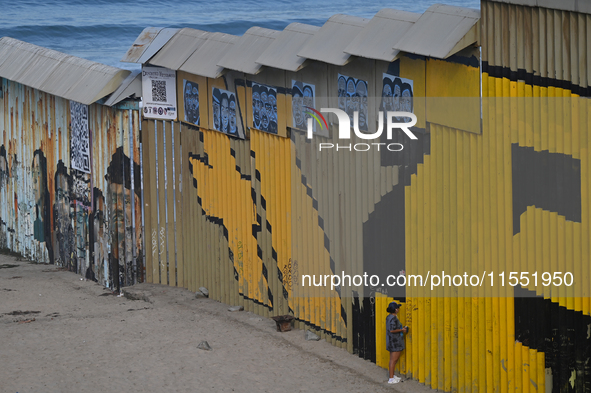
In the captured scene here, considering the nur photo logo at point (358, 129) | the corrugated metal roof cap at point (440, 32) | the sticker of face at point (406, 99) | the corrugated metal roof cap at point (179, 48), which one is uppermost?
the corrugated metal roof cap at point (179, 48)

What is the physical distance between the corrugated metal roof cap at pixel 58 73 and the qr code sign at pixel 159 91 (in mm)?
662

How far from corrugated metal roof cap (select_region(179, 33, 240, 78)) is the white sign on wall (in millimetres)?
795

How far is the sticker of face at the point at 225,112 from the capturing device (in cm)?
1235

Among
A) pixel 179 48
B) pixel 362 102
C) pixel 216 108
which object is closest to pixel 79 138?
pixel 179 48

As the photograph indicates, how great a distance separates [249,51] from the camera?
457 inches

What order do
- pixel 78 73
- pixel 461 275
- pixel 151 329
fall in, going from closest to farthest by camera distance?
1. pixel 461 275
2. pixel 151 329
3. pixel 78 73

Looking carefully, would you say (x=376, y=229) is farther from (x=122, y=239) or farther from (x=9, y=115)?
(x=9, y=115)

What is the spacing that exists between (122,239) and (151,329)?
2.58 m

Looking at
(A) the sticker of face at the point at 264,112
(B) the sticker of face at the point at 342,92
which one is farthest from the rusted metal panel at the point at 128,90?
(B) the sticker of face at the point at 342,92

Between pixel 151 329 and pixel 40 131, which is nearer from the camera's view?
pixel 151 329

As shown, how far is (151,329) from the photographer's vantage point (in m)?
11.7

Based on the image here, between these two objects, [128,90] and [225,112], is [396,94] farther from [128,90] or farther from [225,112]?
[128,90]

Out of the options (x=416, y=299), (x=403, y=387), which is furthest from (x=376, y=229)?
(x=403, y=387)

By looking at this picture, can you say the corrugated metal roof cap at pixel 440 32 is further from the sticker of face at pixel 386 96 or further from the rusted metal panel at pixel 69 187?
the rusted metal panel at pixel 69 187
